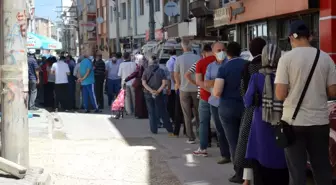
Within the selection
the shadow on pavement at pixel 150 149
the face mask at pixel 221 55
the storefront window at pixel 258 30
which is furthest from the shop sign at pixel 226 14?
the face mask at pixel 221 55

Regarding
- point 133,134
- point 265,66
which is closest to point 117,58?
point 133,134

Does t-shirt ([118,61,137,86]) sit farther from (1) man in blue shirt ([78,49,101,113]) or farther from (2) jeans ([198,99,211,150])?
(2) jeans ([198,99,211,150])

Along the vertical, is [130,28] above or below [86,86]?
above

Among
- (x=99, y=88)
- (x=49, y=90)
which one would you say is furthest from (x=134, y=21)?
(x=99, y=88)

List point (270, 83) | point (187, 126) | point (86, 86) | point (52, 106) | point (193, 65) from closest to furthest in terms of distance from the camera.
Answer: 1. point (270, 83)
2. point (193, 65)
3. point (187, 126)
4. point (86, 86)
5. point (52, 106)

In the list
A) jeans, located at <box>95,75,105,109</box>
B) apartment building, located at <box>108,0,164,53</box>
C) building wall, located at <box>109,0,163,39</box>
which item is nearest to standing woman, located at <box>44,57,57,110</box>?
jeans, located at <box>95,75,105,109</box>

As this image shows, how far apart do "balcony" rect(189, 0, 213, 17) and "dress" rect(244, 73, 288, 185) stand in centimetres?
1752

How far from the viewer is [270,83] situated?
207 inches

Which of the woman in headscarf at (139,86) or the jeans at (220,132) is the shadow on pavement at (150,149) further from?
the jeans at (220,132)

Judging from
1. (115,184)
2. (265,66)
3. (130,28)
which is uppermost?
(130,28)

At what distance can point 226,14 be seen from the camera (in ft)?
65.4

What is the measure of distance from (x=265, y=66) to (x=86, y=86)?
10791 millimetres

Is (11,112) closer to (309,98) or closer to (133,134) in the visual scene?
(309,98)

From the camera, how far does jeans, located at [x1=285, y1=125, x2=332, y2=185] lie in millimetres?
4719
